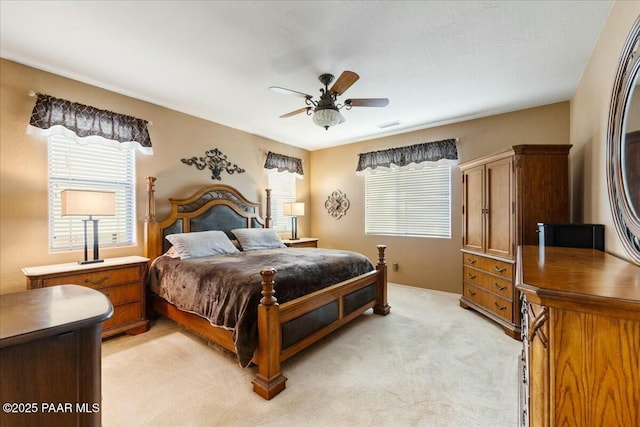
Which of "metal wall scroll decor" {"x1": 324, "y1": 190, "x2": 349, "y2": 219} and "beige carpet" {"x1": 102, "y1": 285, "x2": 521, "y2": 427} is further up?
"metal wall scroll decor" {"x1": 324, "y1": 190, "x2": 349, "y2": 219}

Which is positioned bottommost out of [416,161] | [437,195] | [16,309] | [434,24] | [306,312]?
[306,312]

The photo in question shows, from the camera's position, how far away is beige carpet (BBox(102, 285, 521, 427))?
5.84 ft

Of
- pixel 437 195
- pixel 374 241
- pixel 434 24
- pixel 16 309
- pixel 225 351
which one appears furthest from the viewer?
pixel 374 241

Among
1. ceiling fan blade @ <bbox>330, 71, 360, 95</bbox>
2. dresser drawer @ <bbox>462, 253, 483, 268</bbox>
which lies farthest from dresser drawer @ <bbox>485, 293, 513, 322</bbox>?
ceiling fan blade @ <bbox>330, 71, 360, 95</bbox>

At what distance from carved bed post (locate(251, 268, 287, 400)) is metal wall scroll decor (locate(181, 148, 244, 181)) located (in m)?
2.74

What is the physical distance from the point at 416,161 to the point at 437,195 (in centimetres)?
66

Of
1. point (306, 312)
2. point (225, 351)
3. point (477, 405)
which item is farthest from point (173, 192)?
point (477, 405)

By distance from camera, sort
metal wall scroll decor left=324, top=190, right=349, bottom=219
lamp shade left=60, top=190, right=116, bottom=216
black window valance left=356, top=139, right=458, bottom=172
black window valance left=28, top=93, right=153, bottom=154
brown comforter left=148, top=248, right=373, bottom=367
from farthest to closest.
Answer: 1. metal wall scroll decor left=324, top=190, right=349, bottom=219
2. black window valance left=356, top=139, right=458, bottom=172
3. black window valance left=28, top=93, right=153, bottom=154
4. lamp shade left=60, top=190, right=116, bottom=216
5. brown comforter left=148, top=248, right=373, bottom=367

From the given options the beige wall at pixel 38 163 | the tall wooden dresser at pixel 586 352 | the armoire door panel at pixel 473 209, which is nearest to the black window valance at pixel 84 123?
the beige wall at pixel 38 163

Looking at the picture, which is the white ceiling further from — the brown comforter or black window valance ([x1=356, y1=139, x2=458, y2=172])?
the brown comforter

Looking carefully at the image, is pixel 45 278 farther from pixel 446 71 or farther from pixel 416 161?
pixel 416 161

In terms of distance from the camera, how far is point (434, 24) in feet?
6.92

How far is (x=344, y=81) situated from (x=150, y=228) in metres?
2.86

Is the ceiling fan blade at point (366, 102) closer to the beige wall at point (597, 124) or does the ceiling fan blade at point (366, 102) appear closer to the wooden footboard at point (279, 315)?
the beige wall at point (597, 124)
